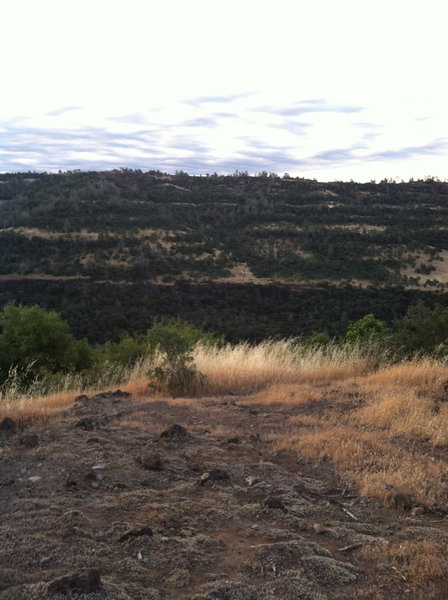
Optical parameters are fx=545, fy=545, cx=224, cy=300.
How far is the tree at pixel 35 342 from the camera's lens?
10844 mm

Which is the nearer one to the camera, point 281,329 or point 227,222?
point 281,329

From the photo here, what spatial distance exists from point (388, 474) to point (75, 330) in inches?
880

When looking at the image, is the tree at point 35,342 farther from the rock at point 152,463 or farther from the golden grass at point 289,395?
the rock at point 152,463

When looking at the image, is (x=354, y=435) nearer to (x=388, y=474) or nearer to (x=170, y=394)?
(x=388, y=474)

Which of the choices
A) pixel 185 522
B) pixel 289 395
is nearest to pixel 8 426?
pixel 185 522

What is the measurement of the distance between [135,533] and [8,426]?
2.67m

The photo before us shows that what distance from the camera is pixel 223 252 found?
4078 centimetres

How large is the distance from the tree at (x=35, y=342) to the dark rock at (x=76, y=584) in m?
8.86

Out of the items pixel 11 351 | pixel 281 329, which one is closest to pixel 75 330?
pixel 281 329

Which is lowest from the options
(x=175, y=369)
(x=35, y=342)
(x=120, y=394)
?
(x=35, y=342)

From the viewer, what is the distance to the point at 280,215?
4866 centimetres

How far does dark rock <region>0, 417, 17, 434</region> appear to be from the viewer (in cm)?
495

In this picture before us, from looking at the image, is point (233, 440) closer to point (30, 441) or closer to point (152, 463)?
point (152, 463)

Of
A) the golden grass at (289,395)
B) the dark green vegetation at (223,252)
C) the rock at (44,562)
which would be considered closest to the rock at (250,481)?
the rock at (44,562)
